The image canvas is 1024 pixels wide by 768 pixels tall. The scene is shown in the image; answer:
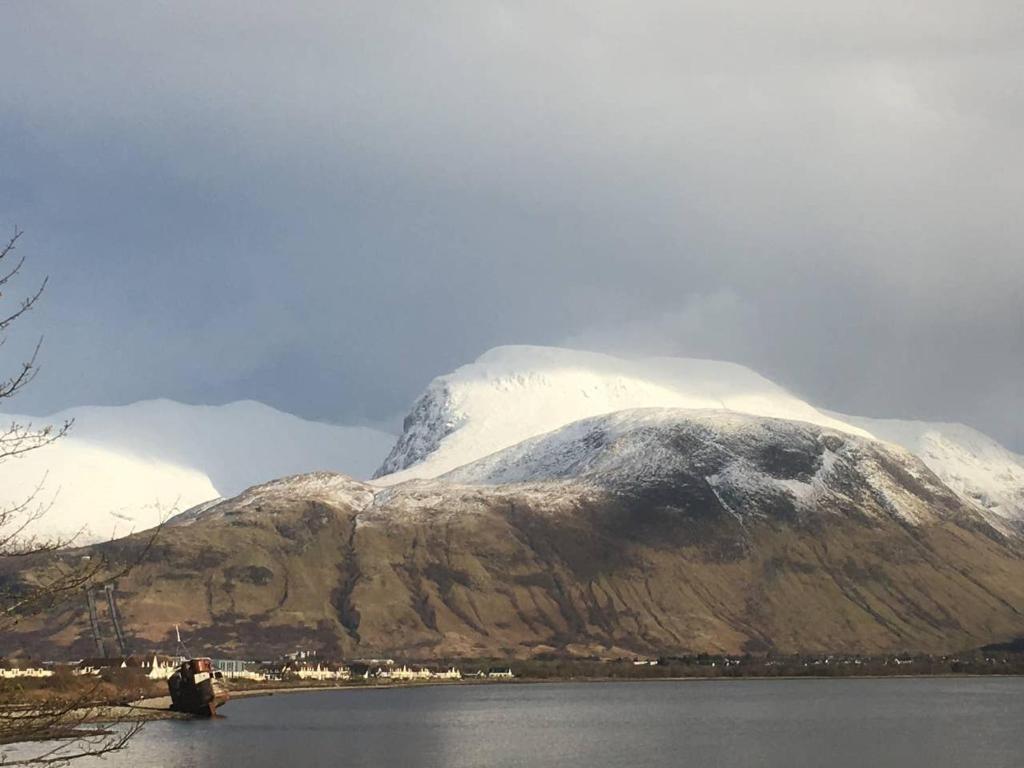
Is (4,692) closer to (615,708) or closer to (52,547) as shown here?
(52,547)

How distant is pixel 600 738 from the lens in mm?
139750

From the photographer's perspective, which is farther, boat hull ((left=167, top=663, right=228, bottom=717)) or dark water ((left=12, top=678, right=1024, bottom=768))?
boat hull ((left=167, top=663, right=228, bottom=717))

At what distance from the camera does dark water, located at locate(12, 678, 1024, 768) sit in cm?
11575

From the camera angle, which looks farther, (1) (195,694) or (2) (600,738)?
(1) (195,694)

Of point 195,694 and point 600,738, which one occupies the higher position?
point 195,694

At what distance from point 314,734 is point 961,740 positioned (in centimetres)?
6485

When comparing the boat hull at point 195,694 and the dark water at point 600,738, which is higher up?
the boat hull at point 195,694

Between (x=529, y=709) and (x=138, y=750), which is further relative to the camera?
(x=529, y=709)

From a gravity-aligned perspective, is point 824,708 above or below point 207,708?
below

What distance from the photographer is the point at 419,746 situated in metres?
133

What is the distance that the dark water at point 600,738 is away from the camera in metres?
116

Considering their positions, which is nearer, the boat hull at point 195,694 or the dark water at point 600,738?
the dark water at point 600,738

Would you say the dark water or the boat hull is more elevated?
the boat hull

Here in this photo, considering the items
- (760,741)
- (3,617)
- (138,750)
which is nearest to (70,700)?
(3,617)
